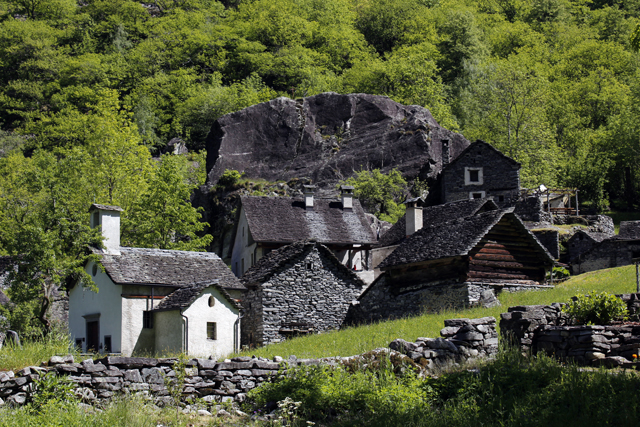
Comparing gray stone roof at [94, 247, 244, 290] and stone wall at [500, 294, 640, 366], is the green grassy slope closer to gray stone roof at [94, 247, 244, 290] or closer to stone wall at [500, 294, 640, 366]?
stone wall at [500, 294, 640, 366]

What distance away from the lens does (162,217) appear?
1630 inches

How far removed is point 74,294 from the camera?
32.2 metres

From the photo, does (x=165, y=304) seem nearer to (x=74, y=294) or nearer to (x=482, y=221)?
(x=74, y=294)

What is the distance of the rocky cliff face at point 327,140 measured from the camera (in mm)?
57062

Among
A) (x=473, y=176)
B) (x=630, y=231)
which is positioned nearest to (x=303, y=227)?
(x=473, y=176)

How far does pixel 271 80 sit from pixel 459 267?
68.7 m

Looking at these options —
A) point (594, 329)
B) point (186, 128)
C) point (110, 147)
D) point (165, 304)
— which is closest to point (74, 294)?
point (165, 304)

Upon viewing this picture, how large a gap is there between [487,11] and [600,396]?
385 feet

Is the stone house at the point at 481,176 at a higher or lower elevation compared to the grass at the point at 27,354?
higher

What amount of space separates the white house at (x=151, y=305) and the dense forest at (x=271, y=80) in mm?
5478

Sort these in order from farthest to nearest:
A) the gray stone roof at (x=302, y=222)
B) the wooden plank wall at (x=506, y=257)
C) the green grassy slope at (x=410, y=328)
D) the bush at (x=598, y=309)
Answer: the gray stone roof at (x=302, y=222)
the wooden plank wall at (x=506, y=257)
the green grassy slope at (x=410, y=328)
the bush at (x=598, y=309)

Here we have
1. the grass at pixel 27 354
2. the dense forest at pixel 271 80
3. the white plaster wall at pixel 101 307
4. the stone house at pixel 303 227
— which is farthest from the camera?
the dense forest at pixel 271 80

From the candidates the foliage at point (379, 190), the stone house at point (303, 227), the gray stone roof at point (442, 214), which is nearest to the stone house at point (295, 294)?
the stone house at point (303, 227)

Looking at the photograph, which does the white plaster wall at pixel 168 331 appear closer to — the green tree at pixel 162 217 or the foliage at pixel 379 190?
the green tree at pixel 162 217
